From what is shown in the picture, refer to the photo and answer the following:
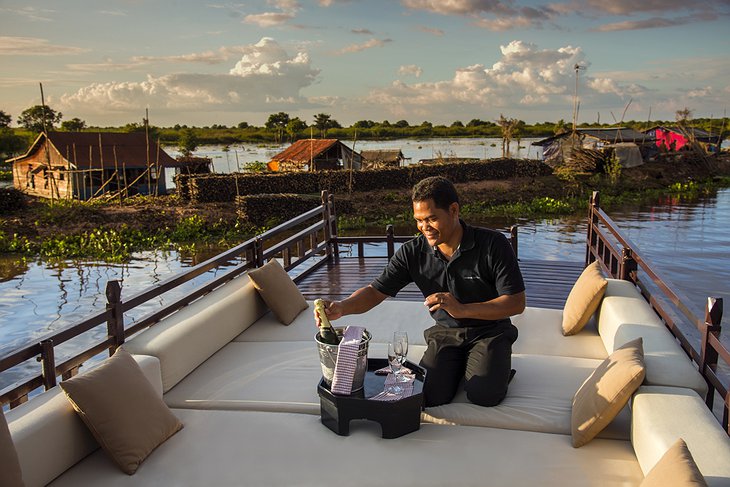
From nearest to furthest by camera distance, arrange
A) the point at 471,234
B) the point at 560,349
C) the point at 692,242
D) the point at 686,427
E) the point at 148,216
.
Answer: the point at 686,427 < the point at 471,234 < the point at 560,349 < the point at 692,242 < the point at 148,216

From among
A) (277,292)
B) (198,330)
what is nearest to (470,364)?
(198,330)

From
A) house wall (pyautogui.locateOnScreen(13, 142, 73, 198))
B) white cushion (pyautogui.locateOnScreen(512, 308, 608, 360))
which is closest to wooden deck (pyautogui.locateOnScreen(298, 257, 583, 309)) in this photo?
white cushion (pyautogui.locateOnScreen(512, 308, 608, 360))

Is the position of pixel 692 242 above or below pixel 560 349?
below

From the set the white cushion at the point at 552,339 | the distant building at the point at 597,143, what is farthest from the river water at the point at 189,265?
the distant building at the point at 597,143

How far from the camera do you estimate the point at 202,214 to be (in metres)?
21.1

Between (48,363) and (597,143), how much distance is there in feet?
112

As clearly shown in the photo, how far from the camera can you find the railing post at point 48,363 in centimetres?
324

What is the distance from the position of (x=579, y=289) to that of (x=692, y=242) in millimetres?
14032

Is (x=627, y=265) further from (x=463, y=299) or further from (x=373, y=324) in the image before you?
(x=463, y=299)

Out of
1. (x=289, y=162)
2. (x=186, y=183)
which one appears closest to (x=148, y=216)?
(x=186, y=183)

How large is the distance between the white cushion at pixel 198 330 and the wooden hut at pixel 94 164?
74.1 feet

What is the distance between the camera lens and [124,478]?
9.49 ft

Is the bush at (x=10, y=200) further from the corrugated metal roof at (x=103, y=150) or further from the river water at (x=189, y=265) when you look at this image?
the river water at (x=189, y=265)

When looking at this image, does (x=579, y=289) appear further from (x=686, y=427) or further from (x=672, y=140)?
(x=672, y=140)
